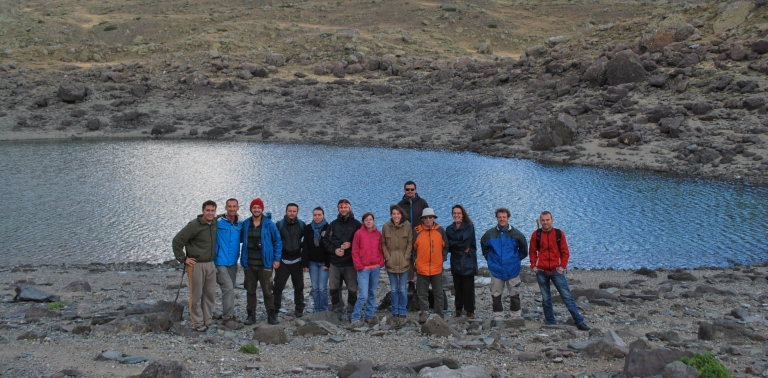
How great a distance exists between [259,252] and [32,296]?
526 cm

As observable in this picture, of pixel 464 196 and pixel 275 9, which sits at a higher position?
pixel 275 9

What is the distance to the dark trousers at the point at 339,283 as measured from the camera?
39.2ft

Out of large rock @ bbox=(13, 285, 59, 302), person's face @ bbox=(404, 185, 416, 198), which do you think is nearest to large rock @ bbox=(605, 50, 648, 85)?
person's face @ bbox=(404, 185, 416, 198)

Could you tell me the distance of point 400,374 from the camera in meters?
8.42

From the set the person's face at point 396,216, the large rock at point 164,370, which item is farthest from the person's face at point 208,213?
the large rock at point 164,370

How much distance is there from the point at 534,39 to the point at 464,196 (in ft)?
175

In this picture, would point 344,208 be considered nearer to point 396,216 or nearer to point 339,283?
point 396,216

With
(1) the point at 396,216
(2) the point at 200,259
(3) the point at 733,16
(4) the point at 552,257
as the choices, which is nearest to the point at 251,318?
(2) the point at 200,259

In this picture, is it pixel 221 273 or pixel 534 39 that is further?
pixel 534 39

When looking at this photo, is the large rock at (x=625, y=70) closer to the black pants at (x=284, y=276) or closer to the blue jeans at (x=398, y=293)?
the blue jeans at (x=398, y=293)

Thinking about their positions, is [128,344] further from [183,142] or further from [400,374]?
[183,142]

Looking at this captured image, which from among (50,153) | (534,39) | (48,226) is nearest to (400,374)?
(48,226)

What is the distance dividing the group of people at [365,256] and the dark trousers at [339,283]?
0.08 ft

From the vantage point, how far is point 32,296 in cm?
1312
